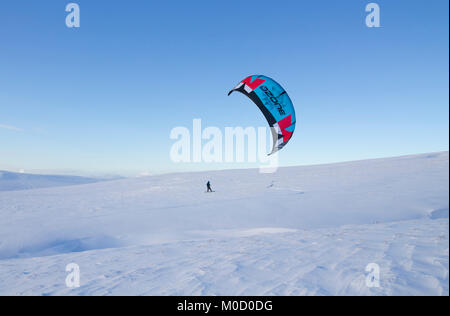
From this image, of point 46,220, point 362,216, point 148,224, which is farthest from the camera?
point 46,220

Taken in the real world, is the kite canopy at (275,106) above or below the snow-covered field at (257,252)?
above

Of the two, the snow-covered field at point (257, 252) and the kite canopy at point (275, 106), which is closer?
the snow-covered field at point (257, 252)

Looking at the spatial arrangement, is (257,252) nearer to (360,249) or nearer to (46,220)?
(360,249)

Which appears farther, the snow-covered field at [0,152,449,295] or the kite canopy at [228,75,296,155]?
the kite canopy at [228,75,296,155]

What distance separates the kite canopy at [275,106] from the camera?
7.72 metres

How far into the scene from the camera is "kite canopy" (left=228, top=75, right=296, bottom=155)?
25.3 ft

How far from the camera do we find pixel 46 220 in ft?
41.4

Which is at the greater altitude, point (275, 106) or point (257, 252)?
point (275, 106)

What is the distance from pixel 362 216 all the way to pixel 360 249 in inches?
206

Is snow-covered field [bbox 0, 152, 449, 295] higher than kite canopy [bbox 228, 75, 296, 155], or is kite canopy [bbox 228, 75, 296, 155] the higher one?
kite canopy [bbox 228, 75, 296, 155]

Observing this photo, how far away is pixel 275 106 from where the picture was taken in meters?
7.92

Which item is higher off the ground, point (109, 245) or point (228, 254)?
point (228, 254)

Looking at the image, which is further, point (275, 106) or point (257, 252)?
point (275, 106)
